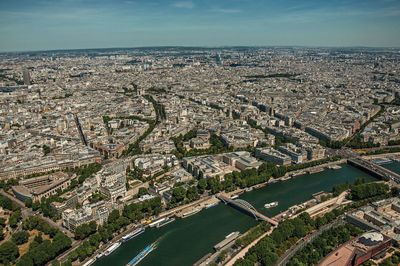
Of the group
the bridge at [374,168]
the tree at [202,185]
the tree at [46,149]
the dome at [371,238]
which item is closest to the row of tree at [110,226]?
the tree at [202,185]

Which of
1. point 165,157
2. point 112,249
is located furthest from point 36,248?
point 165,157

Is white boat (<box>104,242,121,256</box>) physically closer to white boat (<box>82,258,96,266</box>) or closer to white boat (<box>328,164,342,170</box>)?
white boat (<box>82,258,96,266</box>)

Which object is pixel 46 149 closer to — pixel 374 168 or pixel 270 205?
pixel 270 205

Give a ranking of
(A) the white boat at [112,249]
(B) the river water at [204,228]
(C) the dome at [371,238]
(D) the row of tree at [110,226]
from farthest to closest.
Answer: (B) the river water at [204,228] < (A) the white boat at [112,249] < (D) the row of tree at [110,226] < (C) the dome at [371,238]

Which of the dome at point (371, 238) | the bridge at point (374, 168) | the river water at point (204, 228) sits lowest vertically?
the river water at point (204, 228)

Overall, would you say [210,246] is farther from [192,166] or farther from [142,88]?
[142,88]

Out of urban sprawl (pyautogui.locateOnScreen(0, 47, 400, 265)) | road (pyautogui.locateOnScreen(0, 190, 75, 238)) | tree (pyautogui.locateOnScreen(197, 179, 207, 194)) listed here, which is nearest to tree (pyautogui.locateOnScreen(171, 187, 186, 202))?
urban sprawl (pyautogui.locateOnScreen(0, 47, 400, 265))

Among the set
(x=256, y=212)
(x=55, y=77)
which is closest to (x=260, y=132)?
(x=256, y=212)

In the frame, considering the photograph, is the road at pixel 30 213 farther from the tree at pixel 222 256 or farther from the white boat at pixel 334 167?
the white boat at pixel 334 167
